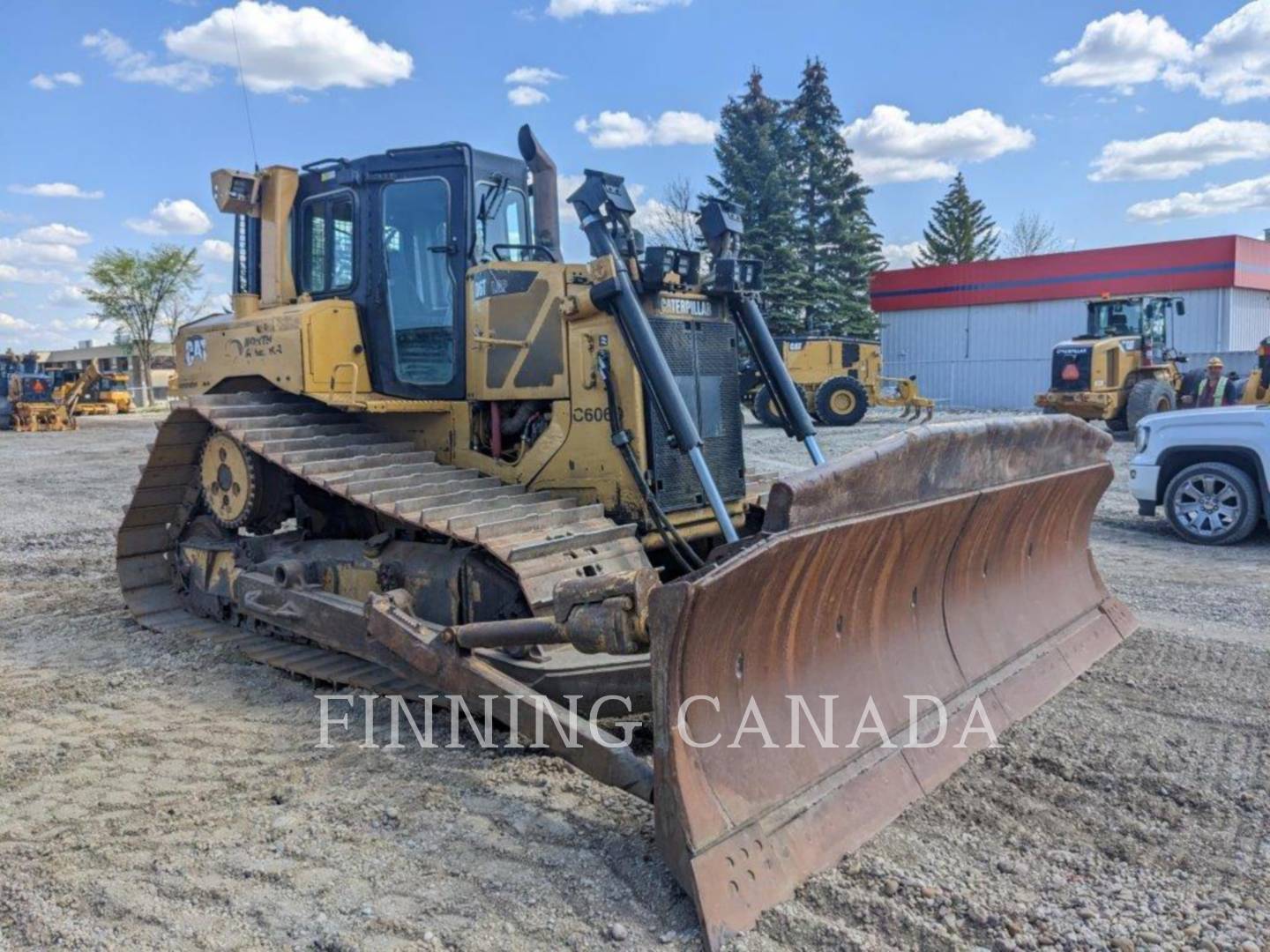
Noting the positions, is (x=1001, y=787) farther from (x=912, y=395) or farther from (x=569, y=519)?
(x=912, y=395)

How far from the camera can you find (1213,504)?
9.14 meters

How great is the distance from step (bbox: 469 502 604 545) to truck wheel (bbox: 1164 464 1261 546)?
21.3 ft

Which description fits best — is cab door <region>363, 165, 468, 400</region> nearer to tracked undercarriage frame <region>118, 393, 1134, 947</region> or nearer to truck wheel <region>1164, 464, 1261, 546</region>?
tracked undercarriage frame <region>118, 393, 1134, 947</region>

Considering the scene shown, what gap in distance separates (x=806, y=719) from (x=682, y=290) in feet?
9.33

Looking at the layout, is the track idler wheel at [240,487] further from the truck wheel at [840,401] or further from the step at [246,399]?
the truck wheel at [840,401]

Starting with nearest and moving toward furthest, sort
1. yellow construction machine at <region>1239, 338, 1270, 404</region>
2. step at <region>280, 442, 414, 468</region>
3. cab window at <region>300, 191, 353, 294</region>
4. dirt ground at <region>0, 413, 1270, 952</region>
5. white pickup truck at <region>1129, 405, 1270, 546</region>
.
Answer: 1. dirt ground at <region>0, 413, 1270, 952</region>
2. step at <region>280, 442, 414, 468</region>
3. cab window at <region>300, 191, 353, 294</region>
4. white pickup truck at <region>1129, 405, 1270, 546</region>
5. yellow construction machine at <region>1239, 338, 1270, 404</region>

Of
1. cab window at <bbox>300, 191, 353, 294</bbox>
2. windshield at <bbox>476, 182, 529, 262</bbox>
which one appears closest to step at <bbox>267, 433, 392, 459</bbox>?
cab window at <bbox>300, 191, 353, 294</bbox>

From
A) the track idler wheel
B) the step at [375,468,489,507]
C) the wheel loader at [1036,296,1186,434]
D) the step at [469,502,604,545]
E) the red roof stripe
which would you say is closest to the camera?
the step at [469,502,604,545]

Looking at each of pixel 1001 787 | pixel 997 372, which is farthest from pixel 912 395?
pixel 1001 787

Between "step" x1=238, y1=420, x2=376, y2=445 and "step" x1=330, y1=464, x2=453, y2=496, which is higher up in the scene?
"step" x1=238, y1=420, x2=376, y2=445

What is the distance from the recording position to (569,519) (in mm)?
5125

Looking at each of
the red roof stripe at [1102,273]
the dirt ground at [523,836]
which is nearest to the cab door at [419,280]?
the dirt ground at [523,836]

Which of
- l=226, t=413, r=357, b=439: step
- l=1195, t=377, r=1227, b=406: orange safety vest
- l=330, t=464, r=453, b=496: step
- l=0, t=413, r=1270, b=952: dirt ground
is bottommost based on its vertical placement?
l=0, t=413, r=1270, b=952: dirt ground

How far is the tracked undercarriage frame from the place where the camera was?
322cm
